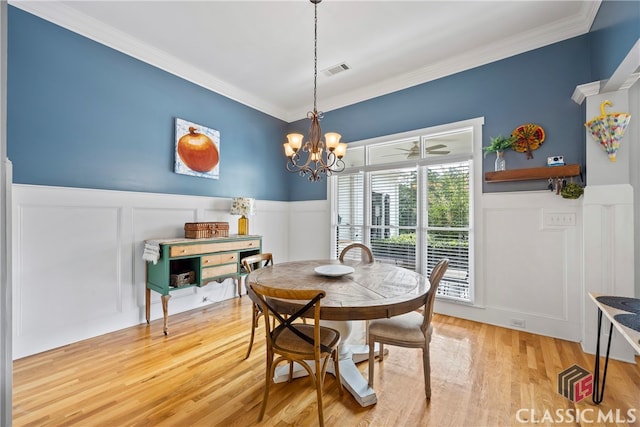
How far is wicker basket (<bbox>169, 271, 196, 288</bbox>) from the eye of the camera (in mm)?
2941

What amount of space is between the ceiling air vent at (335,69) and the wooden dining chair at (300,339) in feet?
9.82

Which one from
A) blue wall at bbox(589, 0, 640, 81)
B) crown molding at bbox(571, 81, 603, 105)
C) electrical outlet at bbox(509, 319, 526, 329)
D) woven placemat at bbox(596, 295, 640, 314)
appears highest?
blue wall at bbox(589, 0, 640, 81)

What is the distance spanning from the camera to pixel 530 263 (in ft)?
9.45

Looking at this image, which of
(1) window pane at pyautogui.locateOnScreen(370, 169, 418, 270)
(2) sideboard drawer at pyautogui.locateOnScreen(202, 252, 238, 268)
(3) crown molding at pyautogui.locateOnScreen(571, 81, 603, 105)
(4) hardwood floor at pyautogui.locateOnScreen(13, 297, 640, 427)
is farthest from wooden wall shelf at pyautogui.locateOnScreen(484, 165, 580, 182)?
(2) sideboard drawer at pyautogui.locateOnScreen(202, 252, 238, 268)

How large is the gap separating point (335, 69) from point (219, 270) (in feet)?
9.61

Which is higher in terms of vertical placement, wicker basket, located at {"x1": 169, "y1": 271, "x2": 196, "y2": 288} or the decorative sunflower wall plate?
the decorative sunflower wall plate

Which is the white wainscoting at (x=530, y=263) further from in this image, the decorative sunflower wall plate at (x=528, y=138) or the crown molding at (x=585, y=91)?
the crown molding at (x=585, y=91)

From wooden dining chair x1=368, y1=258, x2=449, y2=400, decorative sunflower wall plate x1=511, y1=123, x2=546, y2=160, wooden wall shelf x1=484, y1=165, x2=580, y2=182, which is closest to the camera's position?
wooden dining chair x1=368, y1=258, x2=449, y2=400

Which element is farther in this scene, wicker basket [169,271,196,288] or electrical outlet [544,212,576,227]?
wicker basket [169,271,196,288]

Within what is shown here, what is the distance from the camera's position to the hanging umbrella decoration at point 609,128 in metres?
2.27

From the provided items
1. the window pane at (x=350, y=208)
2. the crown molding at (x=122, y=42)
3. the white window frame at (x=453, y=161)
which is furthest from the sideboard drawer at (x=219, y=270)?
the crown molding at (x=122, y=42)

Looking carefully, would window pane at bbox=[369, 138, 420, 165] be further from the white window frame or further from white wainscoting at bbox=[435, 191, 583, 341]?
white wainscoting at bbox=[435, 191, 583, 341]

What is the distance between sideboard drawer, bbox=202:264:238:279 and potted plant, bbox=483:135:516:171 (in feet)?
10.8

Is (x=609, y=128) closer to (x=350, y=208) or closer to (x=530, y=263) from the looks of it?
(x=530, y=263)
